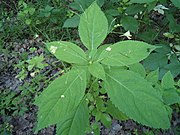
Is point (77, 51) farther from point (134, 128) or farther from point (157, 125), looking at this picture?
point (134, 128)

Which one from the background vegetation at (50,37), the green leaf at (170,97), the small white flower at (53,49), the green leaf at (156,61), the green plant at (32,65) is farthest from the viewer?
the green plant at (32,65)

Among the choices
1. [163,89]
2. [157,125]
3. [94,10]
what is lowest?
[163,89]

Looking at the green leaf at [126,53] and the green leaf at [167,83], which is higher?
the green leaf at [126,53]

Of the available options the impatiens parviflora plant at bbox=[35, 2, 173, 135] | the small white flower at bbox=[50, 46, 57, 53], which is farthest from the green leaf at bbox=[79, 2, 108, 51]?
the small white flower at bbox=[50, 46, 57, 53]

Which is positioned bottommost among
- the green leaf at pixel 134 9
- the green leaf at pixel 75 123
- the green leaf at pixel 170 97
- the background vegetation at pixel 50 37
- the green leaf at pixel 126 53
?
the background vegetation at pixel 50 37

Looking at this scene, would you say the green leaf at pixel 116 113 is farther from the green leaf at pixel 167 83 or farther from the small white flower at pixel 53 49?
the small white flower at pixel 53 49

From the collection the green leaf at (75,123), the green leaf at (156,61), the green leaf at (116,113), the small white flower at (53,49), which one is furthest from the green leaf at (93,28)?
the green leaf at (156,61)

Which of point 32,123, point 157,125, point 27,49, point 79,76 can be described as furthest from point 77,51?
point 27,49
